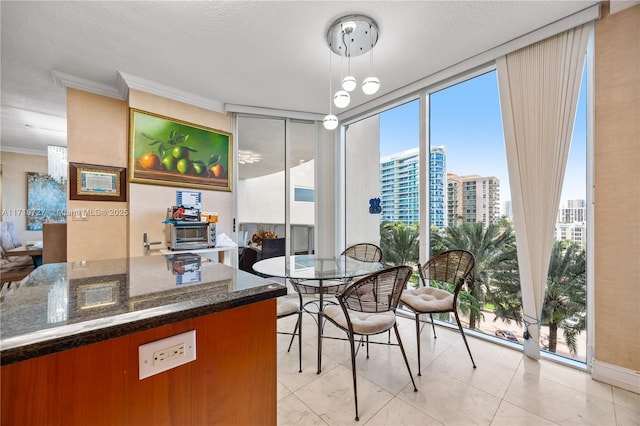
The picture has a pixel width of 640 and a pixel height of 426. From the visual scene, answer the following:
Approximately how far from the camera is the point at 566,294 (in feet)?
7.10

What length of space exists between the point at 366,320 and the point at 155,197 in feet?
8.87

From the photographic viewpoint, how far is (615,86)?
1.83m

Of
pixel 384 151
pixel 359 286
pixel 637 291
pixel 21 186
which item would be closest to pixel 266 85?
pixel 384 151

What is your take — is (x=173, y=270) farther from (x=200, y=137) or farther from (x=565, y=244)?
(x=565, y=244)

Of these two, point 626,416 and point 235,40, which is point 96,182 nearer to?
point 235,40

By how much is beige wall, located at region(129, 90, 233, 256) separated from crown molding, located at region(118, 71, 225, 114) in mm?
51

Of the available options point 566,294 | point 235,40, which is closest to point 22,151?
point 235,40

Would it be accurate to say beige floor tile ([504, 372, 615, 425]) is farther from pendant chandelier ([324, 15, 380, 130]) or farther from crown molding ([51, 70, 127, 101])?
crown molding ([51, 70, 127, 101])

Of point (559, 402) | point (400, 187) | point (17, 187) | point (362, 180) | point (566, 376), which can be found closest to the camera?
point (559, 402)

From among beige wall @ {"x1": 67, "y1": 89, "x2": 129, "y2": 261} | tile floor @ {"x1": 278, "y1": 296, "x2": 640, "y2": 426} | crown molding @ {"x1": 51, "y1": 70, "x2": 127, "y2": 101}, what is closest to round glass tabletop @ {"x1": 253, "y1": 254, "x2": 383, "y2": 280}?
tile floor @ {"x1": 278, "y1": 296, "x2": 640, "y2": 426}

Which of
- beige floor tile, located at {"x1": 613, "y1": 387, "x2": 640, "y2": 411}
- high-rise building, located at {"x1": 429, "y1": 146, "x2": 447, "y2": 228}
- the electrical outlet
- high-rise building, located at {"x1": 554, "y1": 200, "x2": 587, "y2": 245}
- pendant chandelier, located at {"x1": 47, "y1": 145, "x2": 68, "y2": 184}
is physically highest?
pendant chandelier, located at {"x1": 47, "y1": 145, "x2": 68, "y2": 184}

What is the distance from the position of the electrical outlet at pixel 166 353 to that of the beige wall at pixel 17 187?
7322 millimetres

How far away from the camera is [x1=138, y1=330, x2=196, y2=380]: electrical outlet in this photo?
0.69m

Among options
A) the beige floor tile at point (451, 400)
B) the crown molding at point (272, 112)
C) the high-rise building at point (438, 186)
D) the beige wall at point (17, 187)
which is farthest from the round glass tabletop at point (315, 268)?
the beige wall at point (17, 187)
